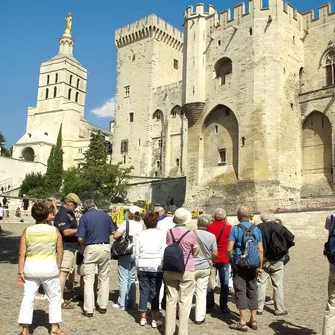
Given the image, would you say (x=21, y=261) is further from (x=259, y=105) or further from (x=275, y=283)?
(x=259, y=105)

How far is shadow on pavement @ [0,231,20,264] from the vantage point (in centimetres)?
1159

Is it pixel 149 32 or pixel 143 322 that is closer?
pixel 143 322

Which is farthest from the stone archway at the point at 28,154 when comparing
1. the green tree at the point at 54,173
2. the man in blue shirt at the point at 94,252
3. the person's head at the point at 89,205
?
the man in blue shirt at the point at 94,252

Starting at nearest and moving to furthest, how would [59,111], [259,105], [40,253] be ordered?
[40,253] < [259,105] < [59,111]

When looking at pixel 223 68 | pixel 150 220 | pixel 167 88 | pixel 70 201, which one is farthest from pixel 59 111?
pixel 150 220

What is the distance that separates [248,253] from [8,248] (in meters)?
10.1

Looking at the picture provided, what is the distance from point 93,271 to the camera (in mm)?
6316

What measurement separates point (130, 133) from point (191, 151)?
53.4 feet

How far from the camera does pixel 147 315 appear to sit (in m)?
6.54

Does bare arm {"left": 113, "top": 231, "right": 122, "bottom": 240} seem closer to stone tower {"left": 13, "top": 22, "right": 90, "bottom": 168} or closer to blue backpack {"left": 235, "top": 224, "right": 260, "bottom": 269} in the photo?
blue backpack {"left": 235, "top": 224, "right": 260, "bottom": 269}

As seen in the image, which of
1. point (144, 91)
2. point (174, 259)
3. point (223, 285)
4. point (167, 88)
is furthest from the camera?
point (144, 91)

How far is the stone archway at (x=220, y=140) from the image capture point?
27.8 metres

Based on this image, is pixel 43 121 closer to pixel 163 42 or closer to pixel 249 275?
pixel 163 42

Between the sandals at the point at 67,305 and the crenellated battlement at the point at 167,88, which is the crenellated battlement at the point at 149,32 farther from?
the sandals at the point at 67,305
